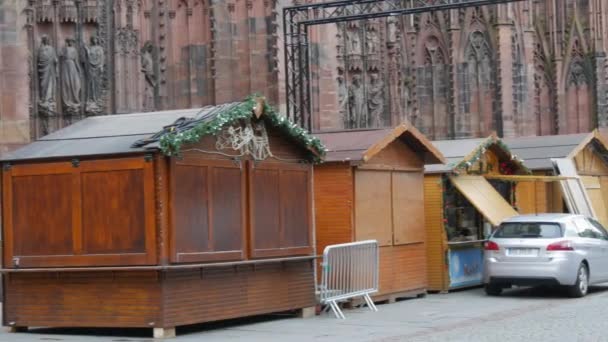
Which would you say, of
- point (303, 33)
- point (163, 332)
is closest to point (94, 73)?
point (303, 33)

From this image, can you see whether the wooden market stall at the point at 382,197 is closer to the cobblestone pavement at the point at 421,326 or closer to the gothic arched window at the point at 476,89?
the cobblestone pavement at the point at 421,326

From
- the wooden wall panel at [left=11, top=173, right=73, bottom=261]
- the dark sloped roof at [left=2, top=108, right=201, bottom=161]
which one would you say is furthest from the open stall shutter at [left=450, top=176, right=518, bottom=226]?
the wooden wall panel at [left=11, top=173, right=73, bottom=261]

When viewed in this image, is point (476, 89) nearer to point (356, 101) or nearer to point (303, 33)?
point (356, 101)

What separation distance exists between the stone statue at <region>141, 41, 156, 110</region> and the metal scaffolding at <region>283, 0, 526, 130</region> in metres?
3.15

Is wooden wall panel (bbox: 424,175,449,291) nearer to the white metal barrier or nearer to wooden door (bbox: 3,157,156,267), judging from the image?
the white metal barrier

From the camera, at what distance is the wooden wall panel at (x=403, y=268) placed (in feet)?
69.5

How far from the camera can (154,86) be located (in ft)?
103

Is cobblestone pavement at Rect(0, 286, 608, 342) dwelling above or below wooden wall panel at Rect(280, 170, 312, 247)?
below

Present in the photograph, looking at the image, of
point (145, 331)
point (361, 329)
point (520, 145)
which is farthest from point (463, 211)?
point (145, 331)

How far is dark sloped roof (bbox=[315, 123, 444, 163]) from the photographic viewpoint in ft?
66.6

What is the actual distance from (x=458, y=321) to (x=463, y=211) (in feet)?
22.5

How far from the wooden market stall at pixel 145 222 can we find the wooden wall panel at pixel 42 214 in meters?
0.01

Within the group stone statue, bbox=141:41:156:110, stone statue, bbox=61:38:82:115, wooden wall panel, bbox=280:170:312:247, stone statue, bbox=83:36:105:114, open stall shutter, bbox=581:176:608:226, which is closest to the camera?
wooden wall panel, bbox=280:170:312:247

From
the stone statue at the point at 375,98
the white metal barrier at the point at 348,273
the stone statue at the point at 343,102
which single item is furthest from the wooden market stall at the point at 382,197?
the stone statue at the point at 375,98
